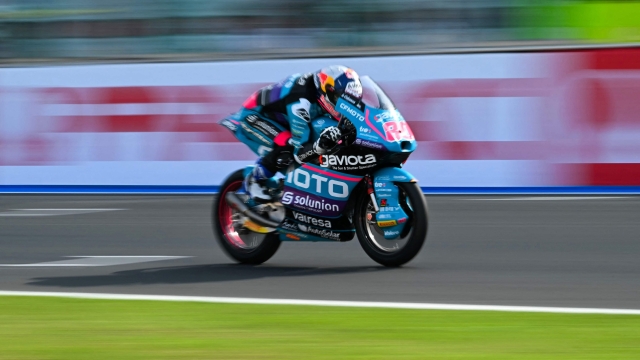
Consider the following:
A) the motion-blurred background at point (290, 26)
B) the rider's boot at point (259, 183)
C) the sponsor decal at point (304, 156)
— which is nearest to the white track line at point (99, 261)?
the rider's boot at point (259, 183)

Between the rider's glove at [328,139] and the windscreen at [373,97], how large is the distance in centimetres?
30

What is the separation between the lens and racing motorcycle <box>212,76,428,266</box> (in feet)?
26.8

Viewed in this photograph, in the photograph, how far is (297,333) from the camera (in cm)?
581

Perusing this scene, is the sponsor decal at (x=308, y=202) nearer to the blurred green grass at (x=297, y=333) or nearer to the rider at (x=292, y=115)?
the rider at (x=292, y=115)

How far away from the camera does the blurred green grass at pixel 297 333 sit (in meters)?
5.29

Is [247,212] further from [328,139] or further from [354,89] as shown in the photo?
[354,89]

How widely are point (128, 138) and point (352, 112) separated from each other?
30.0 feet

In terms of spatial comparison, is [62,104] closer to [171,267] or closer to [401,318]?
[171,267]

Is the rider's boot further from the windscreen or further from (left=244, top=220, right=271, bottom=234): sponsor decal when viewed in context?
the windscreen

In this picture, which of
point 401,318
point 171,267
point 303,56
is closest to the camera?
point 401,318

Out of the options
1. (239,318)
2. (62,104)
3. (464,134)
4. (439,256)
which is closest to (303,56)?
(464,134)

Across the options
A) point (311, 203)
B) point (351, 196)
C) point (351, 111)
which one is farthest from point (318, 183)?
point (351, 111)

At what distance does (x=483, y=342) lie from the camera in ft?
18.0

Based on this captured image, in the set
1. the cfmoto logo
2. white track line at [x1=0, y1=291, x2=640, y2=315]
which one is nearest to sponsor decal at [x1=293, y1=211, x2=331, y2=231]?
the cfmoto logo
